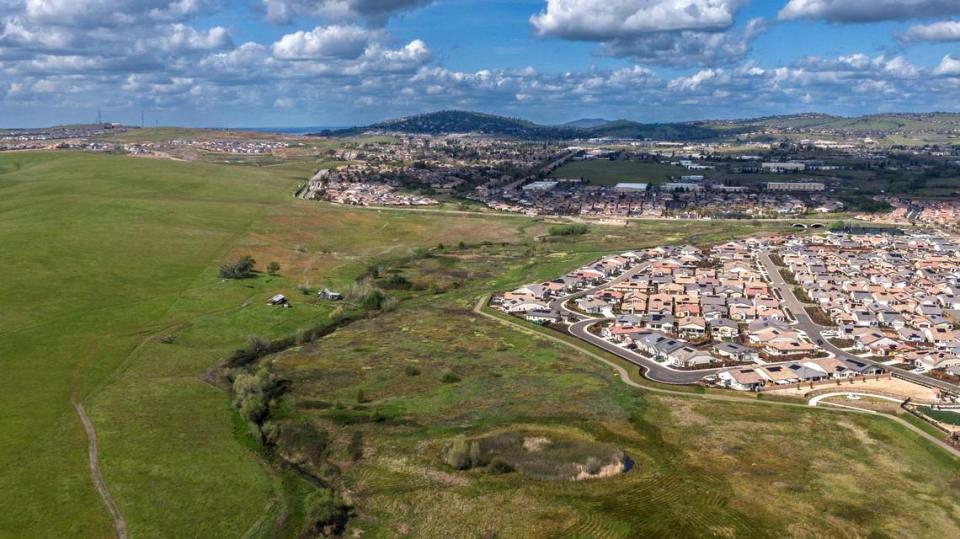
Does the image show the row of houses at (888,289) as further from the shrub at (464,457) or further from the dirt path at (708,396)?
the shrub at (464,457)

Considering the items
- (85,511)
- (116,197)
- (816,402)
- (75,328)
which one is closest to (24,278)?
(75,328)

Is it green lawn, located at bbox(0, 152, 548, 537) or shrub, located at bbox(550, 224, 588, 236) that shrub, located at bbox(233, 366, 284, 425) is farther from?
shrub, located at bbox(550, 224, 588, 236)

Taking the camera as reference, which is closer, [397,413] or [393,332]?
[397,413]

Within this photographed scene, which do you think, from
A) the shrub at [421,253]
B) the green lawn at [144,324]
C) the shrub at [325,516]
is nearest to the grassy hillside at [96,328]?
the green lawn at [144,324]

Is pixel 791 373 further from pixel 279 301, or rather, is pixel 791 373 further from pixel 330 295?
pixel 279 301

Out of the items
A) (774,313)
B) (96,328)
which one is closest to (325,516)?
(96,328)

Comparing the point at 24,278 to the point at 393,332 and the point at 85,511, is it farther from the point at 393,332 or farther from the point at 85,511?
the point at 85,511

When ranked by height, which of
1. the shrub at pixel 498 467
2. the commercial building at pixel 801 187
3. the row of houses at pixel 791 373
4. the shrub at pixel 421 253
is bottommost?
the shrub at pixel 498 467
